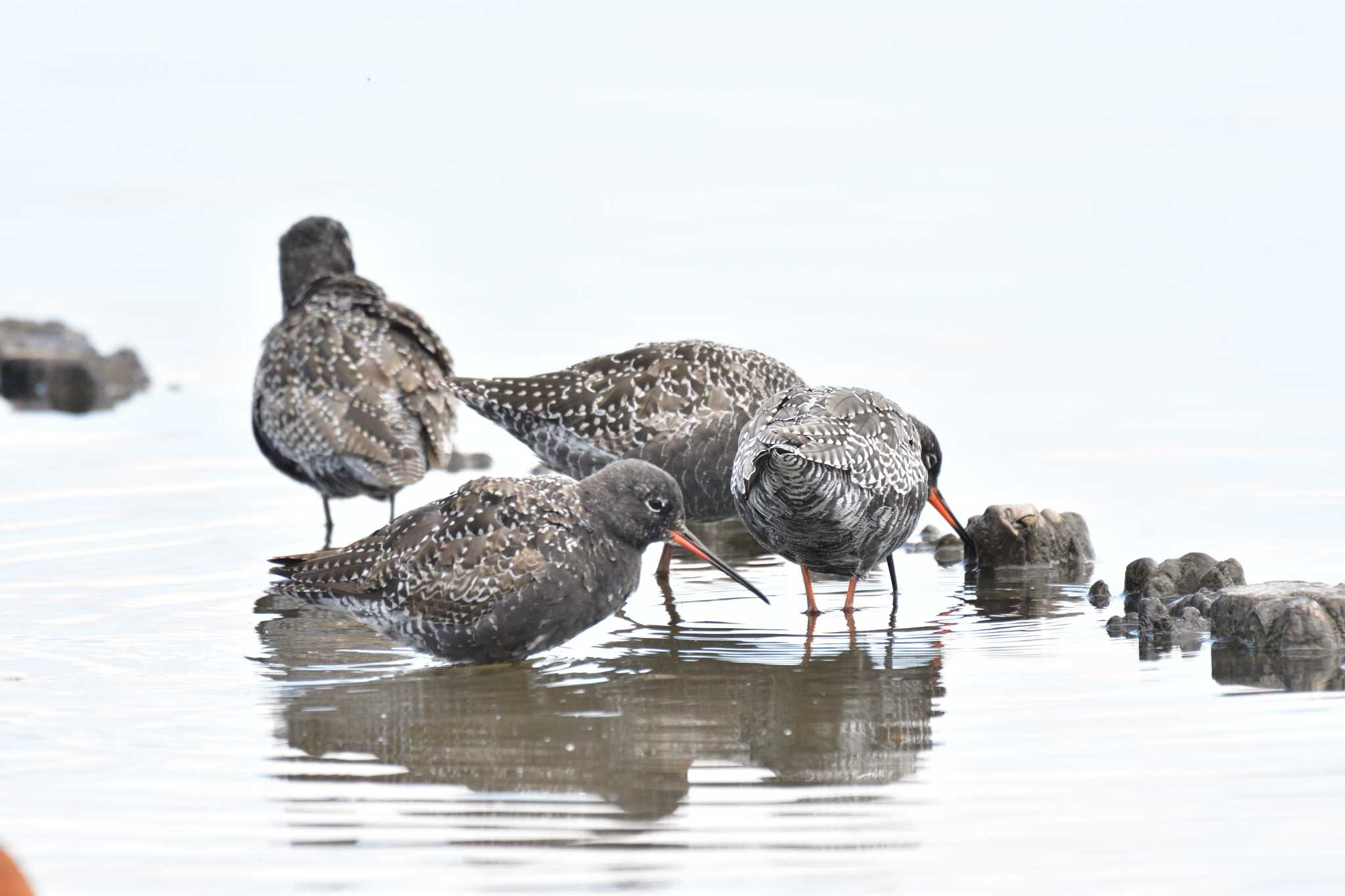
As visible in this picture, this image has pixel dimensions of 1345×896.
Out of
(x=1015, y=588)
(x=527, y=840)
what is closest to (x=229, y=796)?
(x=527, y=840)

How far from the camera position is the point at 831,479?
9.78 meters

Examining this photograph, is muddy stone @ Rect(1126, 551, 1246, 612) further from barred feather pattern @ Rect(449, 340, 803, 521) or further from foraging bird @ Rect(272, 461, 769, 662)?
barred feather pattern @ Rect(449, 340, 803, 521)

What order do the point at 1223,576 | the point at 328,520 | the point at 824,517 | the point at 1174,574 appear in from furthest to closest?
the point at 328,520
the point at 1174,574
the point at 1223,576
the point at 824,517

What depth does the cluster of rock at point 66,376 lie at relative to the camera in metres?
18.3

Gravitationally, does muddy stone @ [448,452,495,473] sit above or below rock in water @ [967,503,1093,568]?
above

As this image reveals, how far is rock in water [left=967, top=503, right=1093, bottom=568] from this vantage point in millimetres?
11328

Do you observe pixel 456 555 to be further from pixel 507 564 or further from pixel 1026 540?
pixel 1026 540

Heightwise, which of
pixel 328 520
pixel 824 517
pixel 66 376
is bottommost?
pixel 824 517

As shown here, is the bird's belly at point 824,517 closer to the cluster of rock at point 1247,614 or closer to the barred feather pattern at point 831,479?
the barred feather pattern at point 831,479

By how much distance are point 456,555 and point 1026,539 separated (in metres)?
3.76

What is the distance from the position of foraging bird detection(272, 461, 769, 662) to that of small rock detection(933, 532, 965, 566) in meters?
2.51

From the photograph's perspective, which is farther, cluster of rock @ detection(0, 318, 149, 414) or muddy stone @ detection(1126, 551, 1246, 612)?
cluster of rock @ detection(0, 318, 149, 414)

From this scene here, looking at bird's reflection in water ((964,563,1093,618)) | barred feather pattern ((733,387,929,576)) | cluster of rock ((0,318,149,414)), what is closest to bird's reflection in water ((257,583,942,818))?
barred feather pattern ((733,387,929,576))

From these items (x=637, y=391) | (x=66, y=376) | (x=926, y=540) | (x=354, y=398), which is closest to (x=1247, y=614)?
(x=926, y=540)
